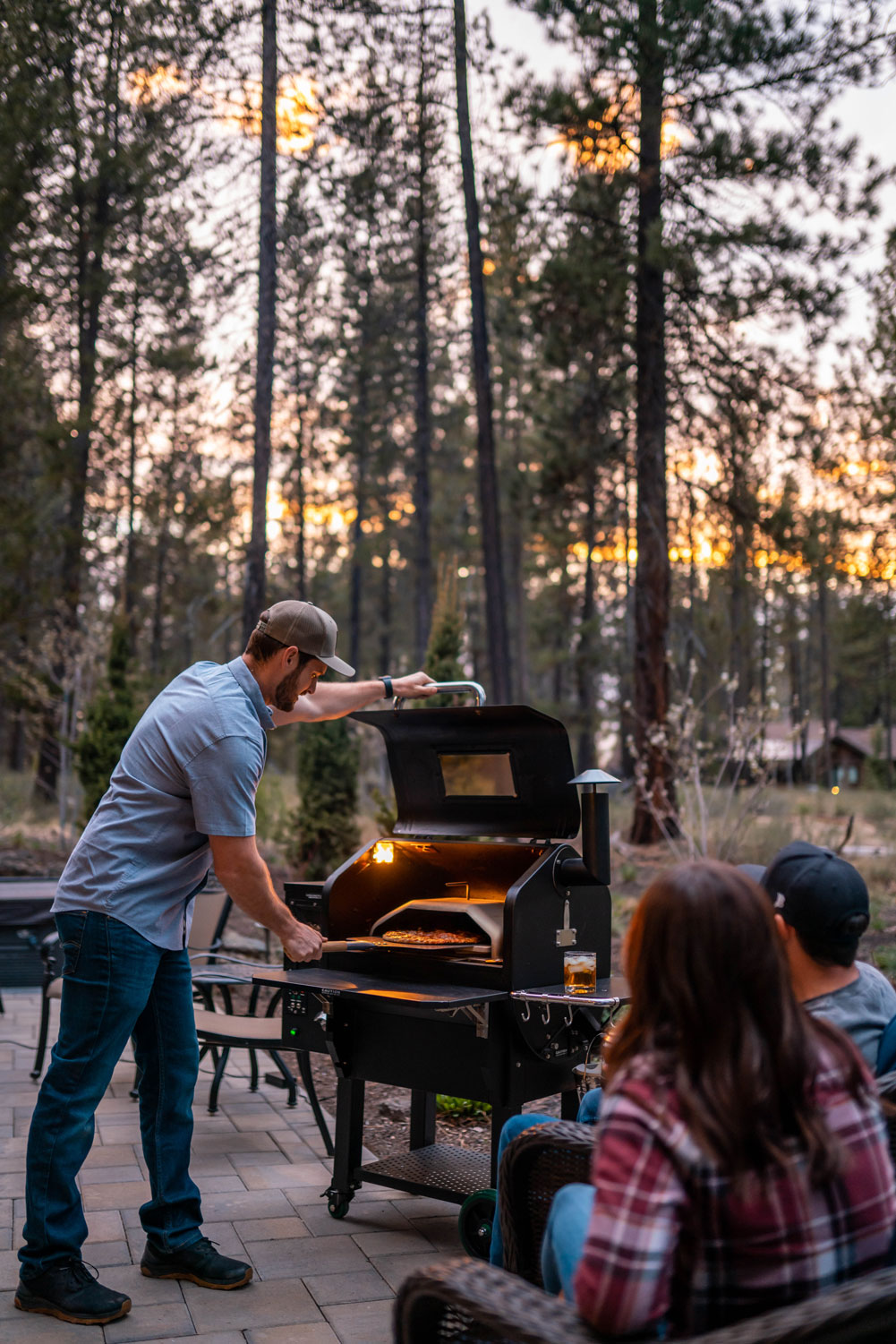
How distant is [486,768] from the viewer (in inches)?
161

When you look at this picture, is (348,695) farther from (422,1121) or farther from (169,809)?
(422,1121)

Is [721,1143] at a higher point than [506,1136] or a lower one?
higher

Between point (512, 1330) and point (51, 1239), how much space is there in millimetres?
1855

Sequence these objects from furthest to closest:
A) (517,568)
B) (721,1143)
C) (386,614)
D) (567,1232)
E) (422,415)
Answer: (386,614), (517,568), (422,415), (567,1232), (721,1143)

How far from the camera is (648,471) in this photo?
1296 centimetres

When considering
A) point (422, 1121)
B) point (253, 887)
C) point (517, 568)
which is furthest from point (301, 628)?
point (517, 568)

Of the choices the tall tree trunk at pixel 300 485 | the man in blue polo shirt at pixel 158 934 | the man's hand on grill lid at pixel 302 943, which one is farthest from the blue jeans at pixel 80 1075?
Answer: the tall tree trunk at pixel 300 485

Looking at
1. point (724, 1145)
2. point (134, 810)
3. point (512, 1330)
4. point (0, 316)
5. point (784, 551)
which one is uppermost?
point (0, 316)

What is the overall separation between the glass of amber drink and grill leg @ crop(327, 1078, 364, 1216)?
83 cm

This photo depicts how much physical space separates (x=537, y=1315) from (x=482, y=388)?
10.9 m

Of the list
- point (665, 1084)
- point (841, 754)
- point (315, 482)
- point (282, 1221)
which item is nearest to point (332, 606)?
point (315, 482)

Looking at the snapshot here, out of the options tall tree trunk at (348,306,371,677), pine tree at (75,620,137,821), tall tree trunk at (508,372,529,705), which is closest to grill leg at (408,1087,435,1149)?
pine tree at (75,620,137,821)

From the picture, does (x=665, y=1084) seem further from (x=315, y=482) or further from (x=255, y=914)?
(x=315, y=482)

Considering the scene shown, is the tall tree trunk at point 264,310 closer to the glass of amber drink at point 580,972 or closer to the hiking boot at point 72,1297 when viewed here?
the glass of amber drink at point 580,972
